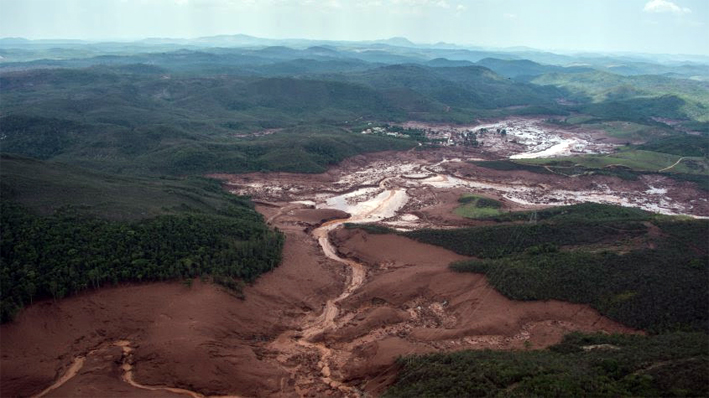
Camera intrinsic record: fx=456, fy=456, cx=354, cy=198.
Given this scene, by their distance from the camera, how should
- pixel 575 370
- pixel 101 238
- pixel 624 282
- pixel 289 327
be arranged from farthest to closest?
pixel 101 238 < pixel 289 327 < pixel 624 282 < pixel 575 370

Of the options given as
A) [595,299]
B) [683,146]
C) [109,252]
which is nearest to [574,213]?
[595,299]

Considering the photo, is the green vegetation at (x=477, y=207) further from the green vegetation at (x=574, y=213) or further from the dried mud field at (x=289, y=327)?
the dried mud field at (x=289, y=327)

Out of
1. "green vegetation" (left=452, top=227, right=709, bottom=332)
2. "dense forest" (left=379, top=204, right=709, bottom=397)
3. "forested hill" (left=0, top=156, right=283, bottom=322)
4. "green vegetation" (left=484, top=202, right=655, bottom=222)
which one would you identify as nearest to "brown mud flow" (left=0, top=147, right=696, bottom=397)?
"green vegetation" (left=452, top=227, right=709, bottom=332)

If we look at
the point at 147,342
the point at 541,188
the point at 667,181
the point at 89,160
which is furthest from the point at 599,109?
the point at 147,342

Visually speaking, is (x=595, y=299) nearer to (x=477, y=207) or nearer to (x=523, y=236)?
(x=523, y=236)

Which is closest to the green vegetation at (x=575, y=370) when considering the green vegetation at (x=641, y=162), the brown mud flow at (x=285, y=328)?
the brown mud flow at (x=285, y=328)

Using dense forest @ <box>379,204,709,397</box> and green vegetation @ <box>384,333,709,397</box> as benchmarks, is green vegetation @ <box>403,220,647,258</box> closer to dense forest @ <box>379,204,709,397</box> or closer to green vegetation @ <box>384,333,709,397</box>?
dense forest @ <box>379,204,709,397</box>
